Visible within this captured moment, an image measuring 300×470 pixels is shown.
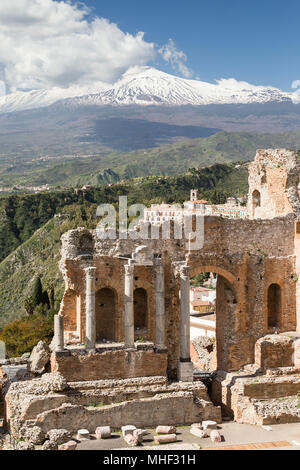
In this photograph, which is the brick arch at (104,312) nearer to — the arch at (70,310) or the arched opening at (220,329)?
the arch at (70,310)

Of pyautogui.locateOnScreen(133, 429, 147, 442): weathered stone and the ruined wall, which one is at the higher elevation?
the ruined wall

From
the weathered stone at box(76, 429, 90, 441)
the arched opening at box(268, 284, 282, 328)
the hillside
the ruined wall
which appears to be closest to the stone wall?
the weathered stone at box(76, 429, 90, 441)

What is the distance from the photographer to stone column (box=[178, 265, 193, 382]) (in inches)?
909

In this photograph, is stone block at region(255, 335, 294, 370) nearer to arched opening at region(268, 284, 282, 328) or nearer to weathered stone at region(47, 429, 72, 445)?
arched opening at region(268, 284, 282, 328)

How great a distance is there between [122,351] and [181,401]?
3.03 meters

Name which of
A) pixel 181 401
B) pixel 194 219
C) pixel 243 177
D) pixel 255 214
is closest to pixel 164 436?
pixel 181 401

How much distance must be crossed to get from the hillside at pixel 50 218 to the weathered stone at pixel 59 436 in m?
48.6

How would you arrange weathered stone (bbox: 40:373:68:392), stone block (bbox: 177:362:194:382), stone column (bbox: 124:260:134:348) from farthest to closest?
stone block (bbox: 177:362:194:382)
stone column (bbox: 124:260:134:348)
weathered stone (bbox: 40:373:68:392)

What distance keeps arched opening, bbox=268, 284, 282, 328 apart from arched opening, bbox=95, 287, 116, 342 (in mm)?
7614

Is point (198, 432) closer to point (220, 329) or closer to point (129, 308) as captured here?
point (129, 308)

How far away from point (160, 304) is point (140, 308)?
123 inches

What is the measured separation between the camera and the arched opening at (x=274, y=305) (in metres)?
26.7

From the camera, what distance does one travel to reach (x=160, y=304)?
23.2 metres

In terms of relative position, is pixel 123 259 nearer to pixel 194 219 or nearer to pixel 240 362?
pixel 194 219
